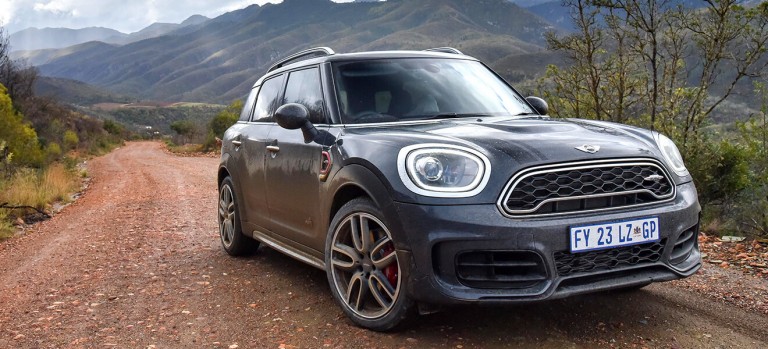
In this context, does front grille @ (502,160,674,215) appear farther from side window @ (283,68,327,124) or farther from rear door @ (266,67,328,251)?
side window @ (283,68,327,124)

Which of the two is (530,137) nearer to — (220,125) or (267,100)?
(267,100)

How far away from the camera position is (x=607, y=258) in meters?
3.52

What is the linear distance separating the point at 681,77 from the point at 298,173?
694cm

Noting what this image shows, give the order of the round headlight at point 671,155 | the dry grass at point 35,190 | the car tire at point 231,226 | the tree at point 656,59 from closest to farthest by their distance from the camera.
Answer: the round headlight at point 671,155
the car tire at point 231,226
the tree at point 656,59
the dry grass at point 35,190

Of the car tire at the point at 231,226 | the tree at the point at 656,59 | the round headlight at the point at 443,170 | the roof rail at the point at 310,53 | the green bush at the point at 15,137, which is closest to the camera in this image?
the round headlight at the point at 443,170

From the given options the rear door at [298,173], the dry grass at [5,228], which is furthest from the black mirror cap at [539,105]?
the dry grass at [5,228]

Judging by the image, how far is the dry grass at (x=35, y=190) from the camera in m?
11.4

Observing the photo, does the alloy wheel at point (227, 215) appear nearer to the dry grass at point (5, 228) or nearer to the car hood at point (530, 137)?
the car hood at point (530, 137)

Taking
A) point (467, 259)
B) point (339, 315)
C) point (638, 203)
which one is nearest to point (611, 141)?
point (638, 203)

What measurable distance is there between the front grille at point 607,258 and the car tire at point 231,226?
11.2 feet

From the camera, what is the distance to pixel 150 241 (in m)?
7.69

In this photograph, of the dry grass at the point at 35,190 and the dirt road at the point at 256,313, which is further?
the dry grass at the point at 35,190

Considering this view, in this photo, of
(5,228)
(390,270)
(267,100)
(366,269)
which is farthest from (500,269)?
(5,228)

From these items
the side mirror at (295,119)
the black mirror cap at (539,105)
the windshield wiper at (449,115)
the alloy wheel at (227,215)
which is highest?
the side mirror at (295,119)
